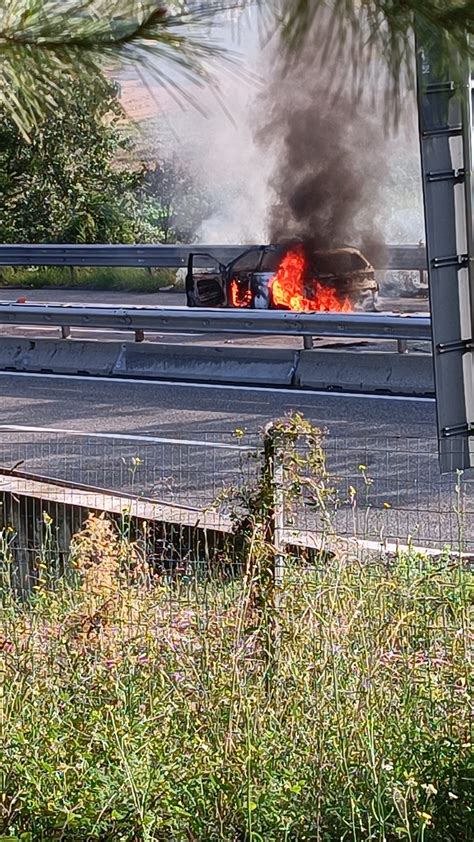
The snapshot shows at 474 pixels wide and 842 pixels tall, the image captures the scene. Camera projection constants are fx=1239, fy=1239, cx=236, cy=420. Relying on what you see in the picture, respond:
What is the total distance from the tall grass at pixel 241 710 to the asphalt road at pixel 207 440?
1.96 meters

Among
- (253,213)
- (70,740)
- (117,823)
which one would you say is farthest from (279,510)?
(253,213)

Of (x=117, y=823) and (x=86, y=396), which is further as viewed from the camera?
(x=86, y=396)

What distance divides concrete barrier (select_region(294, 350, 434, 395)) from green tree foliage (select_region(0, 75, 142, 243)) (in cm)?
286

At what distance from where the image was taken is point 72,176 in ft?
29.0

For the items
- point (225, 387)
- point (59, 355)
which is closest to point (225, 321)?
point (225, 387)

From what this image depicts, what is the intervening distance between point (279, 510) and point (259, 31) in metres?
3.03

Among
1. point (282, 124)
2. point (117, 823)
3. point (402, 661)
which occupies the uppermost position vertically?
point (282, 124)

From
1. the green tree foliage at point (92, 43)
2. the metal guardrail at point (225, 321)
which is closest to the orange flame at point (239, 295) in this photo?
the metal guardrail at point (225, 321)

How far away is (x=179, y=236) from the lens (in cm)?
2633

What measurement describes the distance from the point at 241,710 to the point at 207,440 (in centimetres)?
686

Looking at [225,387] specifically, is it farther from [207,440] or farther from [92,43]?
[92,43]

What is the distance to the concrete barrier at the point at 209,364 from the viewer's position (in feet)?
45.1

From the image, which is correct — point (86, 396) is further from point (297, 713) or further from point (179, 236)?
point (179, 236)

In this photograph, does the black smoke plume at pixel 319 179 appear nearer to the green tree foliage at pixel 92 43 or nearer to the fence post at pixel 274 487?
the fence post at pixel 274 487
